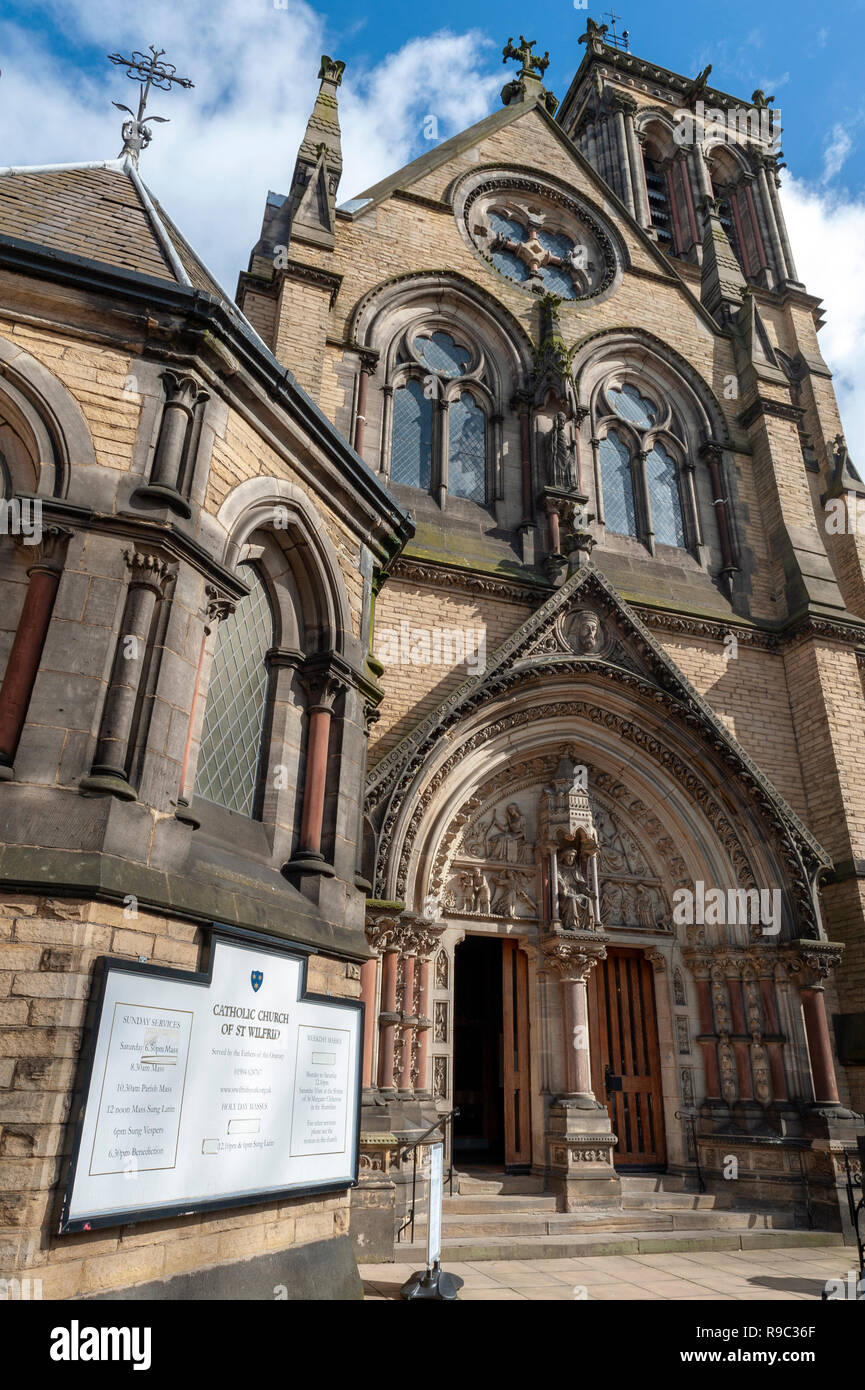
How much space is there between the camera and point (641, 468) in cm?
1485

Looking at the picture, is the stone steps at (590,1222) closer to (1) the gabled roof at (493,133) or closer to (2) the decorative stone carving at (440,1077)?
(2) the decorative stone carving at (440,1077)

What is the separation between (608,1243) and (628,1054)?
307 cm

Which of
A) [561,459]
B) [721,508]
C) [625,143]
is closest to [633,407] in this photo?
[721,508]

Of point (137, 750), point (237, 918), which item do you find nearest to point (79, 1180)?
point (237, 918)

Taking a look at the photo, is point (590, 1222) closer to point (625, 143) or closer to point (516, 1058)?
point (516, 1058)

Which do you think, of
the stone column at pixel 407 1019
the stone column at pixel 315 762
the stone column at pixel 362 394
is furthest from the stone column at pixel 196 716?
the stone column at pixel 362 394

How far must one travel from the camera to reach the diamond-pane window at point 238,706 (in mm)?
6383

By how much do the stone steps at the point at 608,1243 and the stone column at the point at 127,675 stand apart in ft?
17.1

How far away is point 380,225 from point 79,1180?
579 inches

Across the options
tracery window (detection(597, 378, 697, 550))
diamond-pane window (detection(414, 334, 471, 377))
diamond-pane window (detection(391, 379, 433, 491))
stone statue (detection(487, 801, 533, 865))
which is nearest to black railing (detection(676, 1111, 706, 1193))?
stone statue (detection(487, 801, 533, 865))

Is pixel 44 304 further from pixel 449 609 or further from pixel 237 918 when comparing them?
pixel 449 609

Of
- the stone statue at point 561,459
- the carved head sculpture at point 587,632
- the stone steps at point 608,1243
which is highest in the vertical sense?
the stone statue at point 561,459
